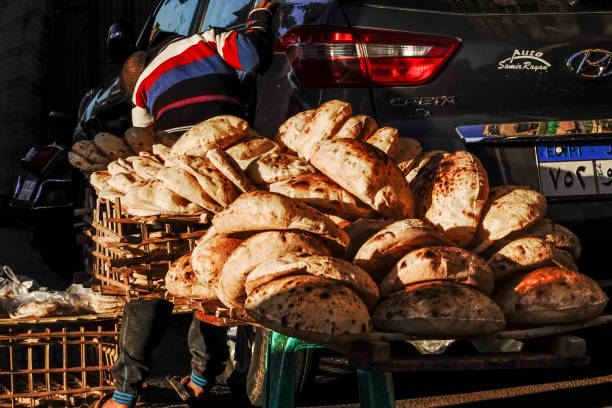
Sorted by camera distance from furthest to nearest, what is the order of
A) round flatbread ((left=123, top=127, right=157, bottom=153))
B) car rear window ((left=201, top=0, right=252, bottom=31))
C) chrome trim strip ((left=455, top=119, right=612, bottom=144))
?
car rear window ((left=201, top=0, right=252, bottom=31)), chrome trim strip ((left=455, top=119, right=612, bottom=144)), round flatbread ((left=123, top=127, right=157, bottom=153))

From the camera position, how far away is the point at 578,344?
1714 mm

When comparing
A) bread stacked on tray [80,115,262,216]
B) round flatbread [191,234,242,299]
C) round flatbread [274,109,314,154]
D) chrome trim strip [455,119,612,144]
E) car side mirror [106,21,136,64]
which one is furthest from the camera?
car side mirror [106,21,136,64]

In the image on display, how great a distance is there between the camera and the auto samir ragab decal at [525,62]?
128 inches

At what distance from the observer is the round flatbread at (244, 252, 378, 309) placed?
5.59ft

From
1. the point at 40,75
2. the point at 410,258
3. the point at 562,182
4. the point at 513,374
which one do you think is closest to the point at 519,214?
the point at 410,258

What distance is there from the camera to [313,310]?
160cm

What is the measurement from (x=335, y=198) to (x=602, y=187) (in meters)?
1.65

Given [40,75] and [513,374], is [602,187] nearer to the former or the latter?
[513,374]

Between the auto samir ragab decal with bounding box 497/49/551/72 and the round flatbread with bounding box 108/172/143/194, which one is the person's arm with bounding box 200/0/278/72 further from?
the round flatbread with bounding box 108/172/143/194

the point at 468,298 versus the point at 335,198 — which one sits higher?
the point at 335,198

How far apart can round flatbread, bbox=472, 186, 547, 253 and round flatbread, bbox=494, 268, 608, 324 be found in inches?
8.0

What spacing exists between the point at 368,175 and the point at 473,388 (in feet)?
7.99

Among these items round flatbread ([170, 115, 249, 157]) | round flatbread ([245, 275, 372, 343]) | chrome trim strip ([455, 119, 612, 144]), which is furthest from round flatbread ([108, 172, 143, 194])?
chrome trim strip ([455, 119, 612, 144])

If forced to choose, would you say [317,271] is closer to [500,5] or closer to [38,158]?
[500,5]
